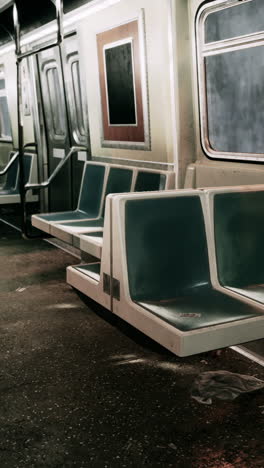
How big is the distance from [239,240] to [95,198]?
99.9 inches

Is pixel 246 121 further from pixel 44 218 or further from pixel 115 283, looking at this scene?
pixel 44 218

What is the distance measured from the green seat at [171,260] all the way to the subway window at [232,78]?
35.8 inches

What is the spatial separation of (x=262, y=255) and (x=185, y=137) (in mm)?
1369

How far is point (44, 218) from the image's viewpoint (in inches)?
207

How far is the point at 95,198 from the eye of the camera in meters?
5.38

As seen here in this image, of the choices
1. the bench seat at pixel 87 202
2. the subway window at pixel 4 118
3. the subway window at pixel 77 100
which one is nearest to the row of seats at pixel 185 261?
the bench seat at pixel 87 202

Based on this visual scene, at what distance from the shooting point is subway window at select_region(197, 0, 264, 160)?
3.45 meters

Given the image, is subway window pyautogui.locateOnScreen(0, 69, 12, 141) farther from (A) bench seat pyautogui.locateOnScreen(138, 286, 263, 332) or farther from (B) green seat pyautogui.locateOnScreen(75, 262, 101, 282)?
(A) bench seat pyautogui.locateOnScreen(138, 286, 263, 332)

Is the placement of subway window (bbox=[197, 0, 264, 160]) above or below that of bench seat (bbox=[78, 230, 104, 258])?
above

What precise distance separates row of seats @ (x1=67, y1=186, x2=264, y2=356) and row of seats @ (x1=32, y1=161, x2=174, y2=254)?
117 centimetres

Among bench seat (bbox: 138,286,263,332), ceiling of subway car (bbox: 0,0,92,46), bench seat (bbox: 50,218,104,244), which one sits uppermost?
ceiling of subway car (bbox: 0,0,92,46)

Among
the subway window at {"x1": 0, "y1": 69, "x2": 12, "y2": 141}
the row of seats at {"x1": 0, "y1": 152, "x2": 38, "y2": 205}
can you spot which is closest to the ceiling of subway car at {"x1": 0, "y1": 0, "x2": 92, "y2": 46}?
the row of seats at {"x1": 0, "y1": 152, "x2": 38, "y2": 205}

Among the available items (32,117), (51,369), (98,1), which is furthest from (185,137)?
(32,117)

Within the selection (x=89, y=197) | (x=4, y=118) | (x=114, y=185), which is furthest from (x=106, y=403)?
(x=4, y=118)
